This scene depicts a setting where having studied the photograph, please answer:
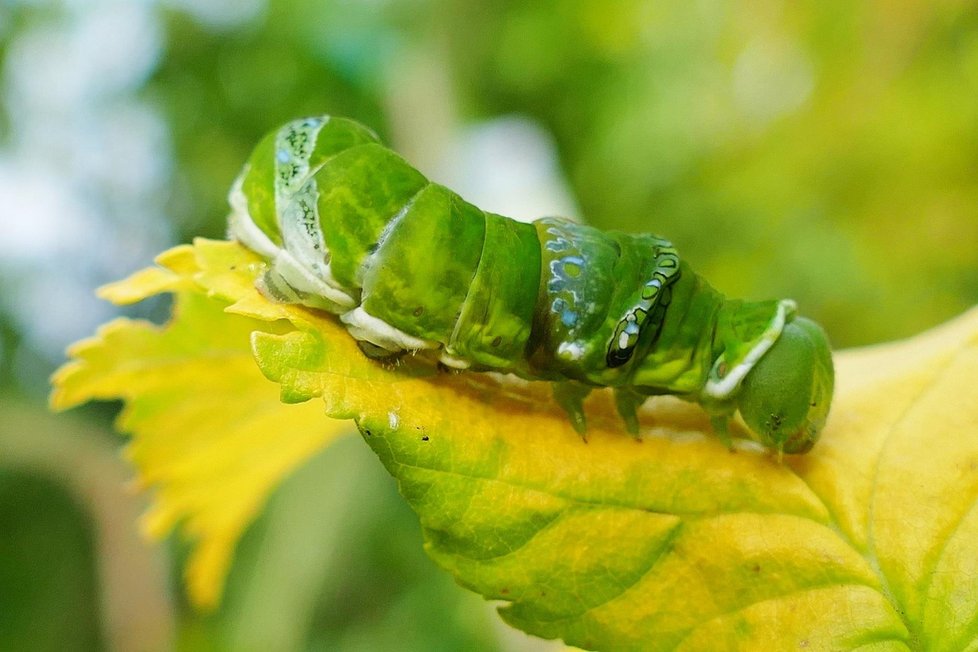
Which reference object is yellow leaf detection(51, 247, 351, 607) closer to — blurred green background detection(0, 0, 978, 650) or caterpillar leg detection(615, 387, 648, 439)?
caterpillar leg detection(615, 387, 648, 439)

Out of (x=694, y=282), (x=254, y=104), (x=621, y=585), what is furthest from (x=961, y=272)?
(x=254, y=104)

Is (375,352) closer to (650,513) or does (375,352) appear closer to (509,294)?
(509,294)

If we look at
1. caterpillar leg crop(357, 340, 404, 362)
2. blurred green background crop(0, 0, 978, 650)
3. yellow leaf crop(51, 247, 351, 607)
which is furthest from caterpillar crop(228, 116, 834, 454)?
blurred green background crop(0, 0, 978, 650)

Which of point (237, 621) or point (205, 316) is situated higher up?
point (205, 316)

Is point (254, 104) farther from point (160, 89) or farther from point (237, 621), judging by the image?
point (237, 621)

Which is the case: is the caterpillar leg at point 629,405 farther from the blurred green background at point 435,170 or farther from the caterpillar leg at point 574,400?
the blurred green background at point 435,170

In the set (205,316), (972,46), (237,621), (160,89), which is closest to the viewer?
(205,316)
